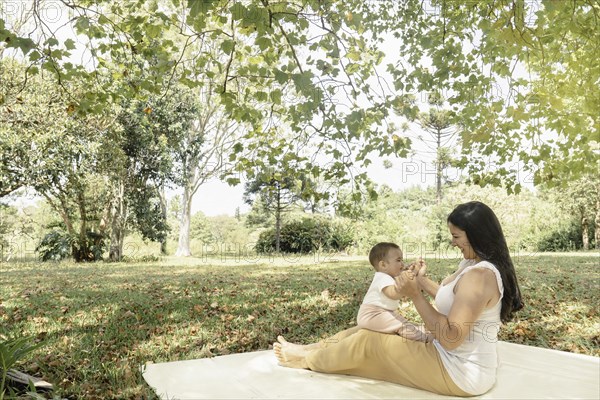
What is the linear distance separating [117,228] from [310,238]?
708 centimetres


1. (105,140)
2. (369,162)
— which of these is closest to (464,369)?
(369,162)

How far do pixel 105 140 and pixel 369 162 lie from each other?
13534mm

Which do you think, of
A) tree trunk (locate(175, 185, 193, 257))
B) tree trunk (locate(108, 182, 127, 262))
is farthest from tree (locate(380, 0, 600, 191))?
tree trunk (locate(175, 185, 193, 257))

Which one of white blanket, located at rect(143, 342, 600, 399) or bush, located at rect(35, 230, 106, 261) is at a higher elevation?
bush, located at rect(35, 230, 106, 261)

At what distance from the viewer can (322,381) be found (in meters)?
3.28

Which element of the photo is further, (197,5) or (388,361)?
(388,361)

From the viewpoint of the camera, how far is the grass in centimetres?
398

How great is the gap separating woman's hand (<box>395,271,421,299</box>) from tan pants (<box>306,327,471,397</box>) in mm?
440

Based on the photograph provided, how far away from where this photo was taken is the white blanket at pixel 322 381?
9.99ft

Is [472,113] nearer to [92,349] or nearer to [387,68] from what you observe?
[387,68]

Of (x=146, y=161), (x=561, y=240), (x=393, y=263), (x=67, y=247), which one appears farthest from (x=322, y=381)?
(x=561, y=240)

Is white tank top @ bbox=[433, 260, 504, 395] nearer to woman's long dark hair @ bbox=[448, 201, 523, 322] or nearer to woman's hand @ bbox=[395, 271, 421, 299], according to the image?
woman's long dark hair @ bbox=[448, 201, 523, 322]

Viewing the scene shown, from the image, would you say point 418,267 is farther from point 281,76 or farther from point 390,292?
point 281,76

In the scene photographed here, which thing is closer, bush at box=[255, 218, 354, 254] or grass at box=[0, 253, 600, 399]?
grass at box=[0, 253, 600, 399]
